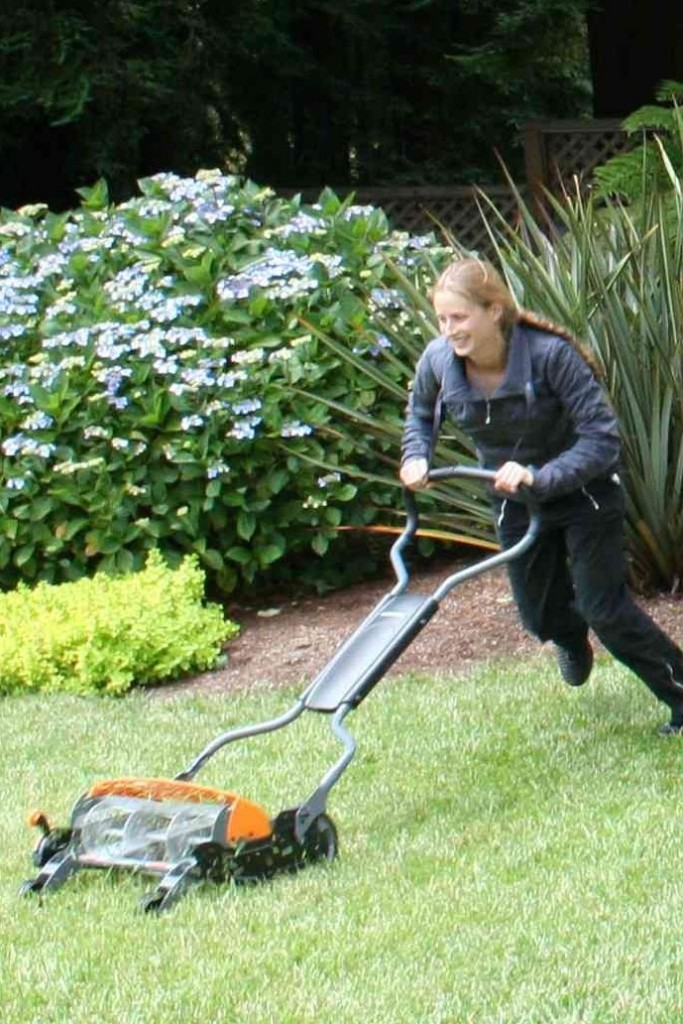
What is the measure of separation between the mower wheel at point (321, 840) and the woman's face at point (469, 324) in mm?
Answer: 1490

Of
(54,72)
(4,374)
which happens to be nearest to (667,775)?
(4,374)

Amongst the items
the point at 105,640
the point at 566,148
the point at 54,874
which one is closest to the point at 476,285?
the point at 54,874

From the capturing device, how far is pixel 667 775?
5488mm

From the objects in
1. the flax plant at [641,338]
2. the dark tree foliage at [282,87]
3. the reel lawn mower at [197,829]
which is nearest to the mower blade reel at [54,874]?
the reel lawn mower at [197,829]

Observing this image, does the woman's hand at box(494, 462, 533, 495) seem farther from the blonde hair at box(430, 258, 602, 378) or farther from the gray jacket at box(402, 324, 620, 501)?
the blonde hair at box(430, 258, 602, 378)

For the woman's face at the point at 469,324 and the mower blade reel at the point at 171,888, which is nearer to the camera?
the mower blade reel at the point at 171,888

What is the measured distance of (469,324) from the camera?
17.7ft

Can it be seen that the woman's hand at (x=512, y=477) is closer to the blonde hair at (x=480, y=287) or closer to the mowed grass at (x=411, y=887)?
the blonde hair at (x=480, y=287)

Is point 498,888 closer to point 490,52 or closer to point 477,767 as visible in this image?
point 477,767

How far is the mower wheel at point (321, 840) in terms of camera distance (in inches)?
193

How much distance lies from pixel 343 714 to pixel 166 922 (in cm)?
83

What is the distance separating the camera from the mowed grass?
3.96 meters

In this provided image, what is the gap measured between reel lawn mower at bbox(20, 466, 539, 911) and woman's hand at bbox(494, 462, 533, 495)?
0.51 meters

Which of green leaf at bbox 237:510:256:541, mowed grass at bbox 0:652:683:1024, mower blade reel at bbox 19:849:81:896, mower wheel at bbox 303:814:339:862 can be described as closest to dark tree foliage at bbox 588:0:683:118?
green leaf at bbox 237:510:256:541
